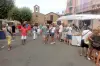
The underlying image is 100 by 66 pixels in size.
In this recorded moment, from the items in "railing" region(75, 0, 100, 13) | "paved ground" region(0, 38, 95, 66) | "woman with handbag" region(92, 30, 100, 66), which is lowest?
"paved ground" region(0, 38, 95, 66)

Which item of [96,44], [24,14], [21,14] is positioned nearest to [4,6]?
[21,14]

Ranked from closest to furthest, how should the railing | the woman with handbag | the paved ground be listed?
the paved ground → the woman with handbag → the railing

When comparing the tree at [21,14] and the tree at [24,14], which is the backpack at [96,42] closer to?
the tree at [21,14]

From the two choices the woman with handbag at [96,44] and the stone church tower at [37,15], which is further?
the stone church tower at [37,15]

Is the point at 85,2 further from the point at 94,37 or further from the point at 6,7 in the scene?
the point at 94,37

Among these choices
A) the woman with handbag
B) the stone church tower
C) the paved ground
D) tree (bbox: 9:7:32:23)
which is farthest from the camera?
the stone church tower

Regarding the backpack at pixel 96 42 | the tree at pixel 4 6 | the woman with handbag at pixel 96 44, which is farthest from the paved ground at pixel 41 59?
the tree at pixel 4 6

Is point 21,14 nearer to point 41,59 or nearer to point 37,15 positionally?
point 37,15

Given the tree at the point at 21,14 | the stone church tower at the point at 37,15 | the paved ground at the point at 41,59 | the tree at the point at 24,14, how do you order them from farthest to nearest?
1. the stone church tower at the point at 37,15
2. the tree at the point at 24,14
3. the tree at the point at 21,14
4. the paved ground at the point at 41,59

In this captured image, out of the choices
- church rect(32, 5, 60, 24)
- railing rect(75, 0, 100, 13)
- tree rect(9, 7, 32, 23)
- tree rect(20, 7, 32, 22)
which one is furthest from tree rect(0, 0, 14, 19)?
church rect(32, 5, 60, 24)

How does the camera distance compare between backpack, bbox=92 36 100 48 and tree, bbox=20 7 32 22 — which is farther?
tree, bbox=20 7 32 22

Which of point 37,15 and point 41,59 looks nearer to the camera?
point 41,59

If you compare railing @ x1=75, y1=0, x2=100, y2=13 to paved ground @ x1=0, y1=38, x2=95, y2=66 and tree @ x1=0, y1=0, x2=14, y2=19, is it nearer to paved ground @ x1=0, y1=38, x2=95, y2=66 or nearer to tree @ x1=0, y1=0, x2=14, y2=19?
tree @ x1=0, y1=0, x2=14, y2=19

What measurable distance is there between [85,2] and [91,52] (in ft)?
94.5
